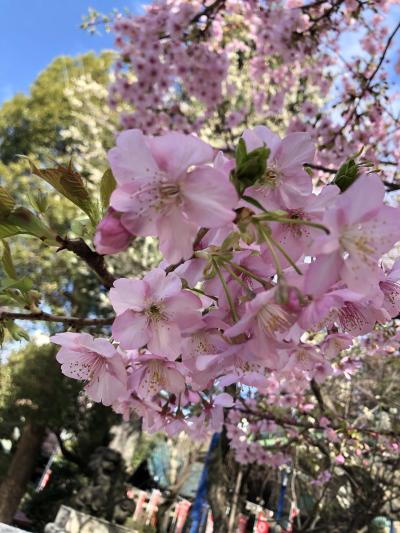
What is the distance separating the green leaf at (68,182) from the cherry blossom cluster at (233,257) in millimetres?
98

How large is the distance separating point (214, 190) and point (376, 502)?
376 centimetres

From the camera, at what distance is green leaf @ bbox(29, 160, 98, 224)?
1.58 ft

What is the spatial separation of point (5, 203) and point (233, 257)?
248mm

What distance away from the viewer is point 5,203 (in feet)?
1.49

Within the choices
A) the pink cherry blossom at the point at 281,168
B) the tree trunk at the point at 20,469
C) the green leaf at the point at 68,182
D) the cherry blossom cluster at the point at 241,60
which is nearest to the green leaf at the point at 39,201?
the green leaf at the point at 68,182

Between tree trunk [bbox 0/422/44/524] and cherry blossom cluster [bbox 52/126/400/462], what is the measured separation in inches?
266

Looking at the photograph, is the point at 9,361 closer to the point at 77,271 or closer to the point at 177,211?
the point at 77,271

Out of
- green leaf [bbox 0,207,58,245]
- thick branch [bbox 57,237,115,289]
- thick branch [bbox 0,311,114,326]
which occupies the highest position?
thick branch [bbox 57,237,115,289]

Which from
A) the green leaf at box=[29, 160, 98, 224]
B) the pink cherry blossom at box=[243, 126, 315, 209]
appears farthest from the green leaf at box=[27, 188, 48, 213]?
the pink cherry blossom at box=[243, 126, 315, 209]

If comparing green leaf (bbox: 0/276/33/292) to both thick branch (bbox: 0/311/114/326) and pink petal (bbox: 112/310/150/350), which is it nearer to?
thick branch (bbox: 0/311/114/326)

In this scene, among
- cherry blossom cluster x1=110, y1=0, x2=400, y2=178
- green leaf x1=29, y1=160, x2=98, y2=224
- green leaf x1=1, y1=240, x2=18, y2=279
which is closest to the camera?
green leaf x1=29, y1=160, x2=98, y2=224

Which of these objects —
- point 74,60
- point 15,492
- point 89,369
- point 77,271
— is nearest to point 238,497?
point 15,492

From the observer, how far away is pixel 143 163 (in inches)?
15.9

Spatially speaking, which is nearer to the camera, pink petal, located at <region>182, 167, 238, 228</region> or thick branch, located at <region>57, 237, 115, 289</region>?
pink petal, located at <region>182, 167, 238, 228</region>
